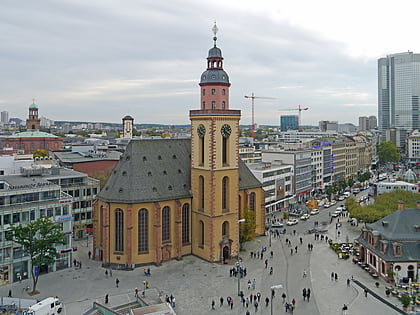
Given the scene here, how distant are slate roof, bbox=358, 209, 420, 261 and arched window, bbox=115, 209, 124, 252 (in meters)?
35.5

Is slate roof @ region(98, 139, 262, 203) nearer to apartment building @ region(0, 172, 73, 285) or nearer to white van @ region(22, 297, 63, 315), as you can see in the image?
apartment building @ region(0, 172, 73, 285)

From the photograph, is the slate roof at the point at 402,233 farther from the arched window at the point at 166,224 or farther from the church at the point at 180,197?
the arched window at the point at 166,224

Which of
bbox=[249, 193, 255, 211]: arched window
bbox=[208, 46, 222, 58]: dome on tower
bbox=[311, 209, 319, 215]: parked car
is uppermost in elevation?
bbox=[208, 46, 222, 58]: dome on tower

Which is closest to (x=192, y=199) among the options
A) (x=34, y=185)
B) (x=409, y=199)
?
(x=34, y=185)

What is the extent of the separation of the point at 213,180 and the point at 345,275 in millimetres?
22387

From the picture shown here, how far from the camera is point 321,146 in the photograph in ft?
422

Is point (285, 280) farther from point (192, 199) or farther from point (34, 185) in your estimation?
point (34, 185)

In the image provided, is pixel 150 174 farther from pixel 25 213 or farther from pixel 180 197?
pixel 25 213

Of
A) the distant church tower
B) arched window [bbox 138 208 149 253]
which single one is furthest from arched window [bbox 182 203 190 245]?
the distant church tower

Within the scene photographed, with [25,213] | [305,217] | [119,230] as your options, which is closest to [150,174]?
[119,230]

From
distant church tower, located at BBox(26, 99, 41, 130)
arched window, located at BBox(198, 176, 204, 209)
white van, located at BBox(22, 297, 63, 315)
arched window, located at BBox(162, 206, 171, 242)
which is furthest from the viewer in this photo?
distant church tower, located at BBox(26, 99, 41, 130)

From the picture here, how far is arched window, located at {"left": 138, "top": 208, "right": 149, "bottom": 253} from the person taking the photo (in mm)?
58094

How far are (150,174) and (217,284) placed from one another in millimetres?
19309

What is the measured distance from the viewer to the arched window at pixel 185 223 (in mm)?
62375
